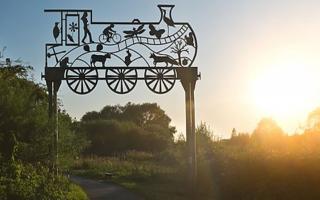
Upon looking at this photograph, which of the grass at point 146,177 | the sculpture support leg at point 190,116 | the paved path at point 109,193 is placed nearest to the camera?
the sculpture support leg at point 190,116

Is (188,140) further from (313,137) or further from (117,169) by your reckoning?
(117,169)

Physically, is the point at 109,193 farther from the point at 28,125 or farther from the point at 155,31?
the point at 155,31

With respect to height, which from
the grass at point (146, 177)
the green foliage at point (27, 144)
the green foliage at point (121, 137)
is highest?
the green foliage at point (121, 137)

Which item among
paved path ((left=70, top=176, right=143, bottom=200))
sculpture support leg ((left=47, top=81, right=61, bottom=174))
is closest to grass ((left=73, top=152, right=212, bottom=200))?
paved path ((left=70, top=176, right=143, bottom=200))

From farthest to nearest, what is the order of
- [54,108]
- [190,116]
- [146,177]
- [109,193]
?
[146,177] < [109,193] < [190,116] < [54,108]

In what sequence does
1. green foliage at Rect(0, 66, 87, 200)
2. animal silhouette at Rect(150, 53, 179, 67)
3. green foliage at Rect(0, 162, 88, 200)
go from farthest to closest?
animal silhouette at Rect(150, 53, 179, 67) → green foliage at Rect(0, 66, 87, 200) → green foliage at Rect(0, 162, 88, 200)

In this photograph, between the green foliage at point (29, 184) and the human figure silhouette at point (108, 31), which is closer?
the green foliage at point (29, 184)

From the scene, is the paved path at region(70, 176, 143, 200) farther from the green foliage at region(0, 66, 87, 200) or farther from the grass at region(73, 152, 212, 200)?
the green foliage at region(0, 66, 87, 200)

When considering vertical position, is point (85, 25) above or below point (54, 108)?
above

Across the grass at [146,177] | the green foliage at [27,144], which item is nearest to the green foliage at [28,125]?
the green foliage at [27,144]

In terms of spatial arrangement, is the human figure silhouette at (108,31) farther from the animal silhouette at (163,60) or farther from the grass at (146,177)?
the grass at (146,177)

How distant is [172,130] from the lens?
87.6 meters

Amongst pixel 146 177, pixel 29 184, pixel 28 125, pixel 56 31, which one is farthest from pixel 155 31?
pixel 146 177

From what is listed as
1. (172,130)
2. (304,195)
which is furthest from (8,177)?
(172,130)
